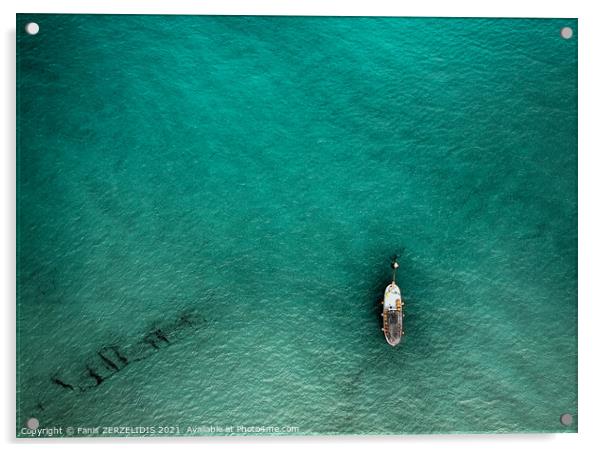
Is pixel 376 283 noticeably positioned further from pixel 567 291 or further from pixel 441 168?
pixel 567 291

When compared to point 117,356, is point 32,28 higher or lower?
higher

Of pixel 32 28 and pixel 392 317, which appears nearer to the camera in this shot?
pixel 32 28

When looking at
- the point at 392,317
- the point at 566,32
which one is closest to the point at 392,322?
the point at 392,317

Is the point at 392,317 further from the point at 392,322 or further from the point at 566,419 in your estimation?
the point at 566,419

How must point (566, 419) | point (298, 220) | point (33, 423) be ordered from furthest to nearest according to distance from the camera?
point (298, 220), point (566, 419), point (33, 423)

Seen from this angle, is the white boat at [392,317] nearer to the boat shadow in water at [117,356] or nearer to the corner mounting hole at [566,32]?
the boat shadow in water at [117,356]

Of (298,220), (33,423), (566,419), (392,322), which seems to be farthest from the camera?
(298,220)
